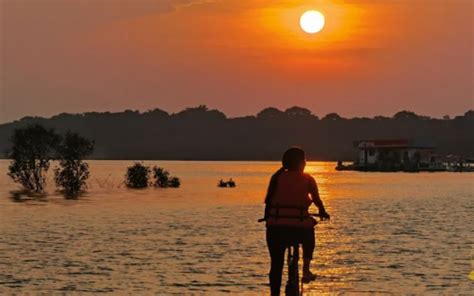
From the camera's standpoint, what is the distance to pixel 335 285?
3369 cm

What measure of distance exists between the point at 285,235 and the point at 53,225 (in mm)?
50492

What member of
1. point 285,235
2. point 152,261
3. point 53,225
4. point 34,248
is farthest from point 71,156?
point 285,235

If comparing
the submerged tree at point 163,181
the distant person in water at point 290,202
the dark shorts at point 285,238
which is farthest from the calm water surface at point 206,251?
the submerged tree at point 163,181

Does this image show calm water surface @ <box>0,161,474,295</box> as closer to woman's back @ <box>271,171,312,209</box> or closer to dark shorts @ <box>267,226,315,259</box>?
dark shorts @ <box>267,226,315,259</box>

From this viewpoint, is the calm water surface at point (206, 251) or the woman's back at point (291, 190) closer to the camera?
the woman's back at point (291, 190)

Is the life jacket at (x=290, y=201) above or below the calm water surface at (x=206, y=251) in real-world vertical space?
above

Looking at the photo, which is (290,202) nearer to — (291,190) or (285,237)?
(291,190)

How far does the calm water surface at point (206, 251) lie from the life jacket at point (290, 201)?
13.4 metres

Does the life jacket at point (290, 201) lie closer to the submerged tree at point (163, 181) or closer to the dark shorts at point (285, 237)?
the dark shorts at point (285, 237)

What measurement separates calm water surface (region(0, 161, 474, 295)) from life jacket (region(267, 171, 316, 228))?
13.4 metres

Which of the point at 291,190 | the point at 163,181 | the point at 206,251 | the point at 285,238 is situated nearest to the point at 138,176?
the point at 163,181

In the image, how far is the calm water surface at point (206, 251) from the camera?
112ft

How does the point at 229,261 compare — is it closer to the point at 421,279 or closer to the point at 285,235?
the point at 421,279

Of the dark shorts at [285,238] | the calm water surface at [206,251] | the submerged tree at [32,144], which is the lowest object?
the calm water surface at [206,251]
